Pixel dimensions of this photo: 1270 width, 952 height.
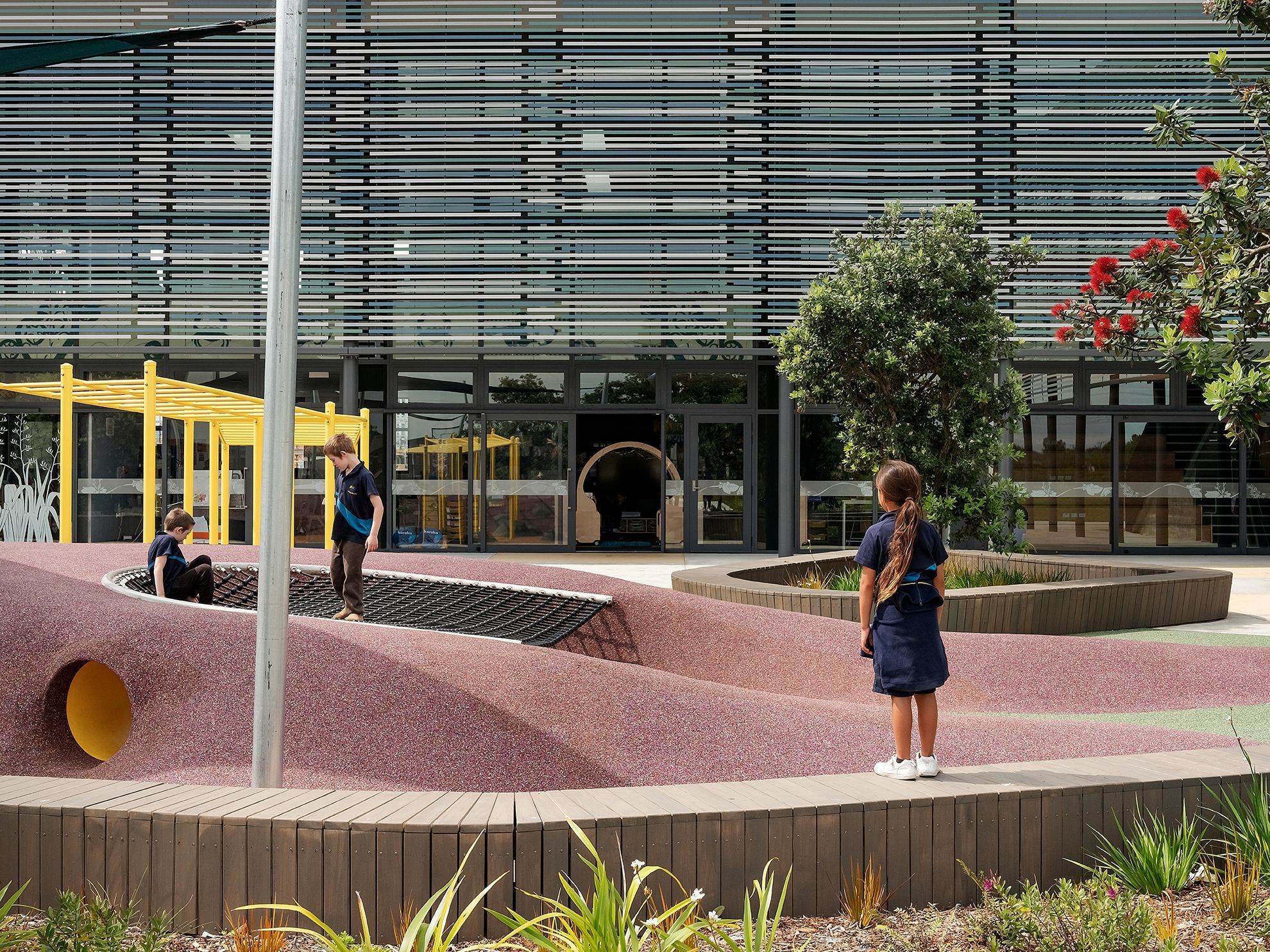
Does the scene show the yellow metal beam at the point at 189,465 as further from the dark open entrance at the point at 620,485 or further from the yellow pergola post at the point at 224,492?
the dark open entrance at the point at 620,485

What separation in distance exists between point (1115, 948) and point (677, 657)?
5.04 m

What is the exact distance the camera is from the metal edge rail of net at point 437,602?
7695 millimetres

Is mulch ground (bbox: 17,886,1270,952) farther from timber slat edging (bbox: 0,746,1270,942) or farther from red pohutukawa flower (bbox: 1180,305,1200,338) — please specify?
red pohutukawa flower (bbox: 1180,305,1200,338)

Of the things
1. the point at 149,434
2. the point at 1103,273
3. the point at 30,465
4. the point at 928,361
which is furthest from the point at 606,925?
the point at 30,465

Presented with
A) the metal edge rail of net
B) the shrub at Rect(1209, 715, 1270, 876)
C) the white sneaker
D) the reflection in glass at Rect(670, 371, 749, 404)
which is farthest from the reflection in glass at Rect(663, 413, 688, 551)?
the shrub at Rect(1209, 715, 1270, 876)

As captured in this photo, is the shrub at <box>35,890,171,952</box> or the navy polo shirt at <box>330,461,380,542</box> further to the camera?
the navy polo shirt at <box>330,461,380,542</box>

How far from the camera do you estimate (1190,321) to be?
5.49m

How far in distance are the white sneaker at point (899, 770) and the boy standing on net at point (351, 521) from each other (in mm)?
4380

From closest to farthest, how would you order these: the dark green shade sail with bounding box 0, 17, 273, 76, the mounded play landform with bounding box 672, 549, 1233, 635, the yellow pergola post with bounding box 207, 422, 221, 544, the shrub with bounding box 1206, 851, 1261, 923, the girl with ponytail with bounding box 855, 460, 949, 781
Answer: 1. the dark green shade sail with bounding box 0, 17, 273, 76
2. the shrub with bounding box 1206, 851, 1261, 923
3. the girl with ponytail with bounding box 855, 460, 949, 781
4. the mounded play landform with bounding box 672, 549, 1233, 635
5. the yellow pergola post with bounding box 207, 422, 221, 544

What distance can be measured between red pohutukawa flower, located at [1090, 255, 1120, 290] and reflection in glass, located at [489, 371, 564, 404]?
1369 cm

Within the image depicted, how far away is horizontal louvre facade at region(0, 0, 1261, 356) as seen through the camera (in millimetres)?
19297

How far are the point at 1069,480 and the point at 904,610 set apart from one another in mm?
17536

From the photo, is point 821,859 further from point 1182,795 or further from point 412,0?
point 412,0

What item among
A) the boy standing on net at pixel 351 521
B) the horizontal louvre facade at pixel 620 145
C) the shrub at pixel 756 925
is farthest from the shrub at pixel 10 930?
the horizontal louvre facade at pixel 620 145
